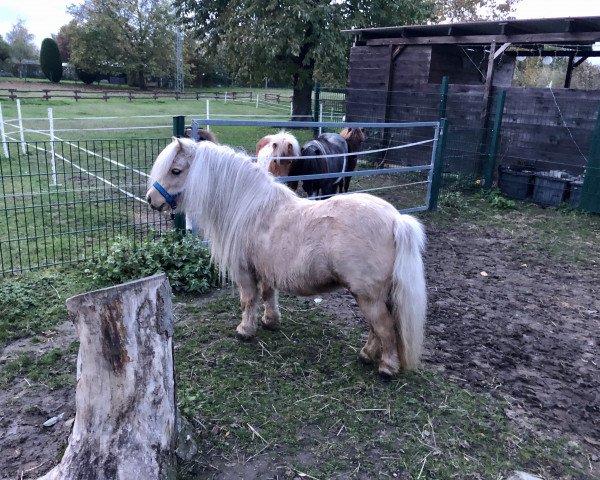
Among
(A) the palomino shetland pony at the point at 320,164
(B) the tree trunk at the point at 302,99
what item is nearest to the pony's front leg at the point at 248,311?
(A) the palomino shetland pony at the point at 320,164

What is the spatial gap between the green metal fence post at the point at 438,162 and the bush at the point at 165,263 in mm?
4244

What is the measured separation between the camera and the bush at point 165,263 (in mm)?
4227

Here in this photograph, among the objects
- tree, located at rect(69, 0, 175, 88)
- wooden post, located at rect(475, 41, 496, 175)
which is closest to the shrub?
tree, located at rect(69, 0, 175, 88)

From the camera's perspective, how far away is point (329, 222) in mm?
2967

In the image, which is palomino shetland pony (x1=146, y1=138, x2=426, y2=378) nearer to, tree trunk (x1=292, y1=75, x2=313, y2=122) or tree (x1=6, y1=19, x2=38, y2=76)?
tree trunk (x1=292, y1=75, x2=313, y2=122)

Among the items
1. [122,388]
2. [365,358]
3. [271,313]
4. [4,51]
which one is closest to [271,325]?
[271,313]

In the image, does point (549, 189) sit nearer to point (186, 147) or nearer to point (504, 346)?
point (504, 346)

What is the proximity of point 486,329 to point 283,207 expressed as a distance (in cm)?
207

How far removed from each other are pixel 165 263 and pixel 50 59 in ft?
141

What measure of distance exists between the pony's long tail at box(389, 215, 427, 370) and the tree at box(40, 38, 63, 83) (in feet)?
148

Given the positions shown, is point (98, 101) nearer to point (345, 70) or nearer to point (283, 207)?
point (345, 70)

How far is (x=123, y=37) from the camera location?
38438 millimetres

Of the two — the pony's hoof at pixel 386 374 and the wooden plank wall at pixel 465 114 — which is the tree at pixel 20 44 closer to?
the wooden plank wall at pixel 465 114

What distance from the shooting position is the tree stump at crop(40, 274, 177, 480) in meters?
2.11
